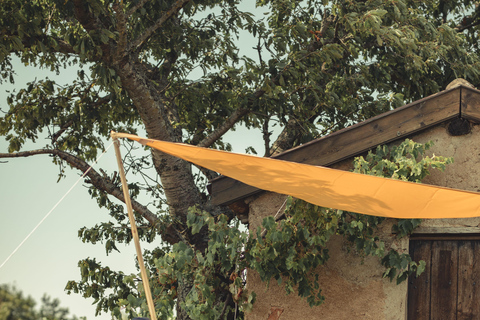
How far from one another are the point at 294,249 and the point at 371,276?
655 mm

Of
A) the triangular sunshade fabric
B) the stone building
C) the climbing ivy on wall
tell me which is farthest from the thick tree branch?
the triangular sunshade fabric

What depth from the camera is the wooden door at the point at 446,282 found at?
13.6 feet

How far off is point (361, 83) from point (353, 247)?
4.89 metres

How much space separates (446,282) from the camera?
4246 mm

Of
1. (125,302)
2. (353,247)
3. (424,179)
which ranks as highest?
(424,179)

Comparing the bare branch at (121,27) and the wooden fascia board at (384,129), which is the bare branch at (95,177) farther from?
the wooden fascia board at (384,129)

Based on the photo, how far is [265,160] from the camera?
326 centimetres

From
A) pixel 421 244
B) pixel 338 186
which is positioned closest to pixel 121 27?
pixel 338 186

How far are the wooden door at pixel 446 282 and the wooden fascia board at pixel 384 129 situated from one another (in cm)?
92

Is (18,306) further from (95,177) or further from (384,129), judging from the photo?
(95,177)

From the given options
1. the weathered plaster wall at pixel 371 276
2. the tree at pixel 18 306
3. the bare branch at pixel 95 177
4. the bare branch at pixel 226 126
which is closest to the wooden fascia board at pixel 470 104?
the weathered plaster wall at pixel 371 276

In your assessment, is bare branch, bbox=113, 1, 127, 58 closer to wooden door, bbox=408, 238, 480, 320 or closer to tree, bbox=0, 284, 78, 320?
wooden door, bbox=408, 238, 480, 320

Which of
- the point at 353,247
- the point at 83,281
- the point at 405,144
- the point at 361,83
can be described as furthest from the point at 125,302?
the point at 361,83

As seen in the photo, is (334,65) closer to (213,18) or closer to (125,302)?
(213,18)
